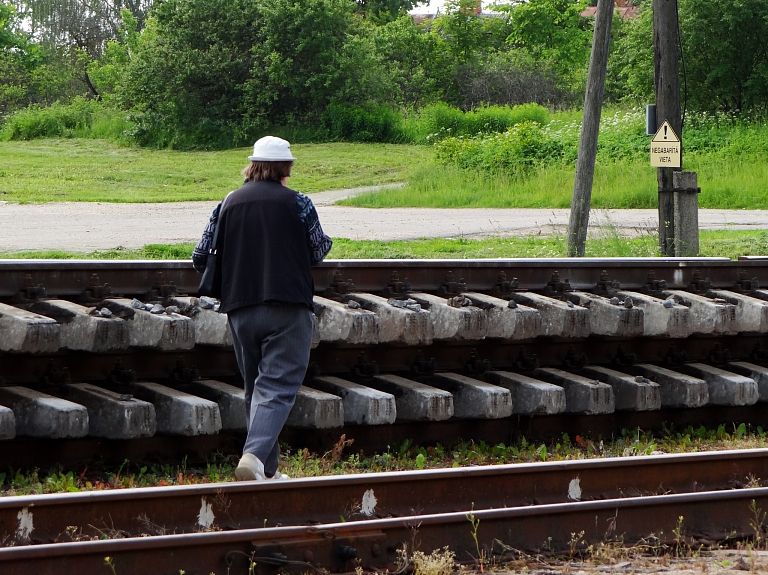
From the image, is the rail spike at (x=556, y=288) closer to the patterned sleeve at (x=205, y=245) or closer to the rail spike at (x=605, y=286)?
the rail spike at (x=605, y=286)

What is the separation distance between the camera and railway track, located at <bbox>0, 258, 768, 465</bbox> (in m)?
6.00

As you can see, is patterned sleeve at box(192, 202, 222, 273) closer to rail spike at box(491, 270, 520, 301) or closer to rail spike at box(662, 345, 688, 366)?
rail spike at box(491, 270, 520, 301)

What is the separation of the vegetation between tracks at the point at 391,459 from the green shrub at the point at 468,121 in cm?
2670

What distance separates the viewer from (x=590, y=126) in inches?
523

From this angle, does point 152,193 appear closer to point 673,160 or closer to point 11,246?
point 11,246

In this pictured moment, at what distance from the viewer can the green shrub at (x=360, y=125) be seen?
117 ft

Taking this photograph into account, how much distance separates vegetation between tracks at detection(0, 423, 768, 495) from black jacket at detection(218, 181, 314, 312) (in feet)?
3.99

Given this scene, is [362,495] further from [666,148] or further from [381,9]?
[381,9]

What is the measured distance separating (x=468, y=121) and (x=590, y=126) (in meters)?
21.7

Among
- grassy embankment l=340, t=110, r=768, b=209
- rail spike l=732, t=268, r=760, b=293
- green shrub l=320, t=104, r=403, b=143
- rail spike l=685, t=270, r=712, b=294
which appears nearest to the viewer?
rail spike l=685, t=270, r=712, b=294

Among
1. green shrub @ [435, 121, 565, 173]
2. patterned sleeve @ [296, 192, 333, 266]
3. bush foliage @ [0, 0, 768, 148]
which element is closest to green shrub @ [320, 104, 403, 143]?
bush foliage @ [0, 0, 768, 148]

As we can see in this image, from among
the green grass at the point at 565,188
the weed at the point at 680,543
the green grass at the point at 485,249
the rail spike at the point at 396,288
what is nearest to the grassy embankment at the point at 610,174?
the green grass at the point at 565,188

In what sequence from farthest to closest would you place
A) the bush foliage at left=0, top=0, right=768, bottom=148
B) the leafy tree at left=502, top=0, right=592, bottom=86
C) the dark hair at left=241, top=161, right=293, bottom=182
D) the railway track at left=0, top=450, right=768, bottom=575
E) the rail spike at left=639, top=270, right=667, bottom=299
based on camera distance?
the leafy tree at left=502, top=0, right=592, bottom=86 → the bush foliage at left=0, top=0, right=768, bottom=148 → the rail spike at left=639, top=270, right=667, bottom=299 → the dark hair at left=241, top=161, right=293, bottom=182 → the railway track at left=0, top=450, right=768, bottom=575

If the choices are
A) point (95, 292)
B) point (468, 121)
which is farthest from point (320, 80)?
point (95, 292)
